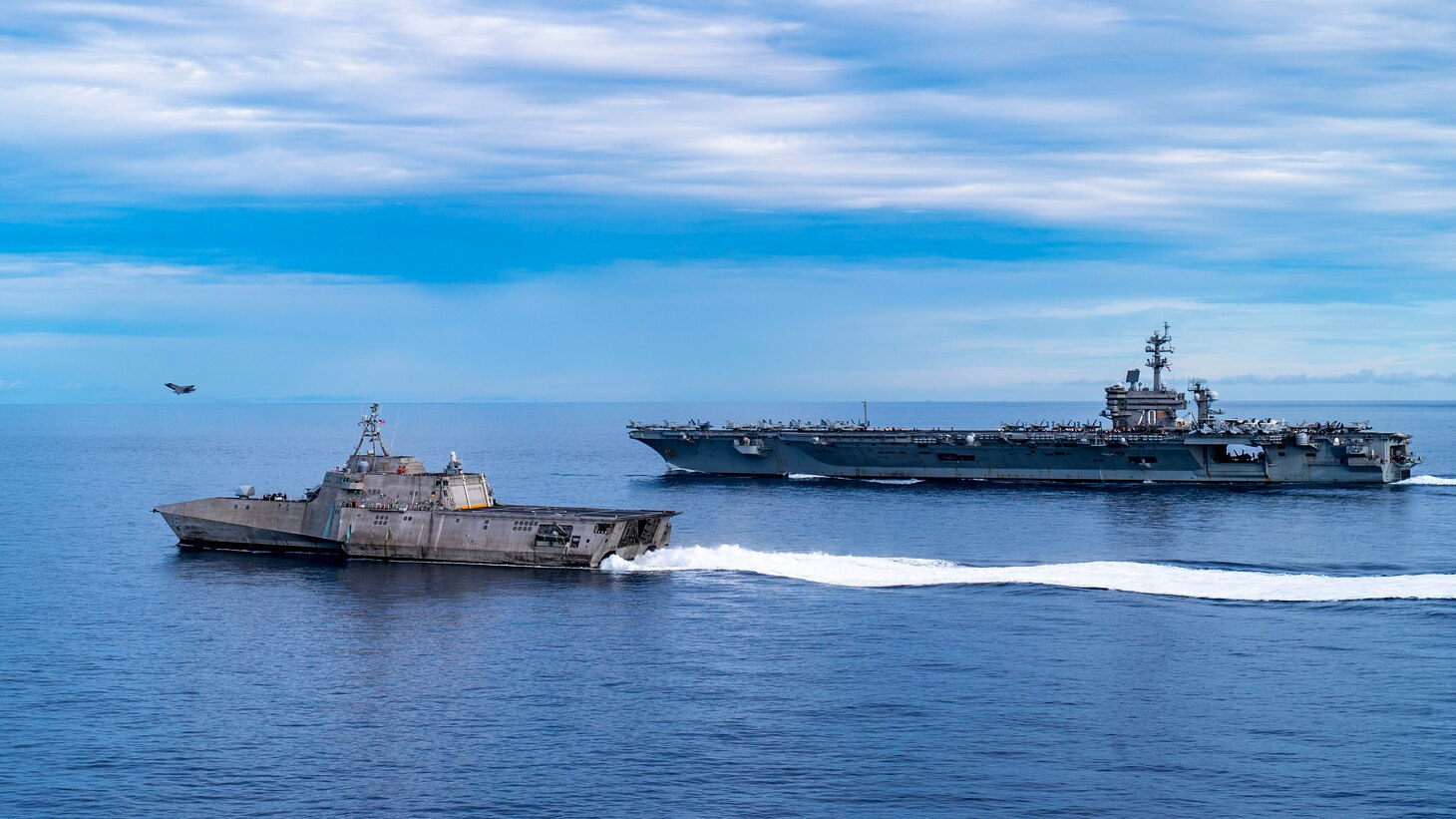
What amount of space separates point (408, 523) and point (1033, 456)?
48784 mm

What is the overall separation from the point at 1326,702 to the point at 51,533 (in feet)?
188

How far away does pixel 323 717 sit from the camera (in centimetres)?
2989

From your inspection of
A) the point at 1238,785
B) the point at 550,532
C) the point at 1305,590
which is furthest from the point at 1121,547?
the point at 1238,785

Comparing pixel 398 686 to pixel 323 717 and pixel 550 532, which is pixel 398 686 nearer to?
pixel 323 717

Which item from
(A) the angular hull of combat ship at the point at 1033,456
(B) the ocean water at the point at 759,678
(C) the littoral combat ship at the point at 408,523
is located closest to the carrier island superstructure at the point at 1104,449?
(A) the angular hull of combat ship at the point at 1033,456

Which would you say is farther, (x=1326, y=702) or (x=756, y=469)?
(x=756, y=469)

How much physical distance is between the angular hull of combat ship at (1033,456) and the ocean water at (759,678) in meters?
24.3

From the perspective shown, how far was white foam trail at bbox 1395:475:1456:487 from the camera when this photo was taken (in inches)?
3280

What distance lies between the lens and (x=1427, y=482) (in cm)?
8481

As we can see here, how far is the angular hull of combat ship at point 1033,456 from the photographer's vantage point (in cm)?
8269

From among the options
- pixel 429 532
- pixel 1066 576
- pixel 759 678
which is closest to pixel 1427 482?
pixel 1066 576

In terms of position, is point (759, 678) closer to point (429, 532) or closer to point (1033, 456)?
point (429, 532)

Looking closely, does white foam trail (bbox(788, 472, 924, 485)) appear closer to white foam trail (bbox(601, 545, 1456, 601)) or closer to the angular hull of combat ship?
the angular hull of combat ship

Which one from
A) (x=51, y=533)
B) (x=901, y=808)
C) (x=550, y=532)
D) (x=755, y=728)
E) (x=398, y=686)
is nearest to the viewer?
(x=901, y=808)
